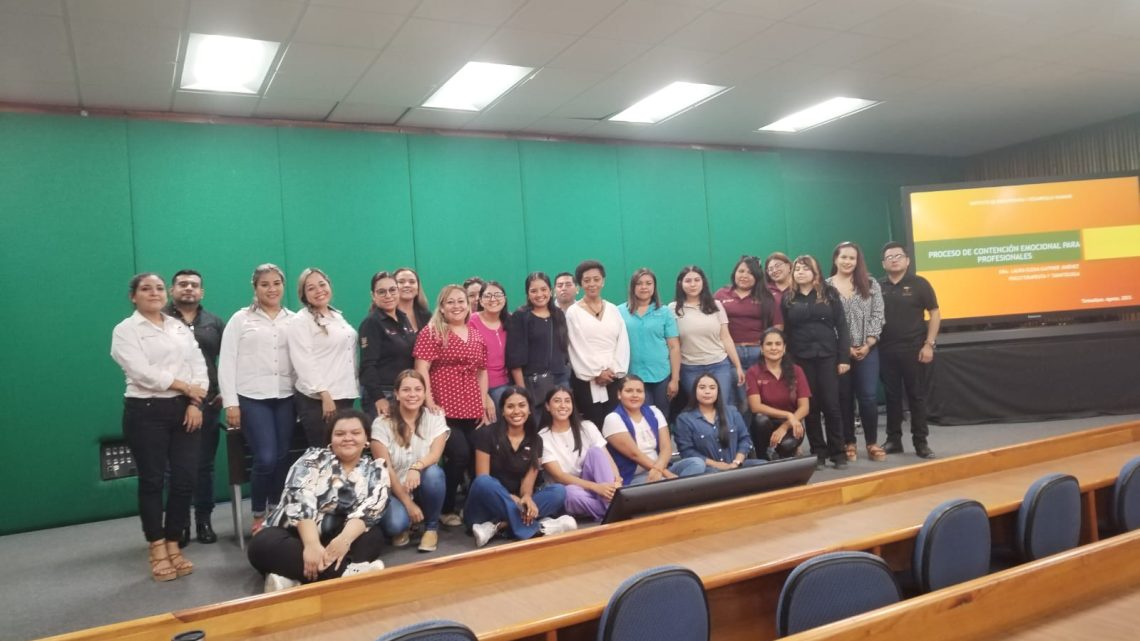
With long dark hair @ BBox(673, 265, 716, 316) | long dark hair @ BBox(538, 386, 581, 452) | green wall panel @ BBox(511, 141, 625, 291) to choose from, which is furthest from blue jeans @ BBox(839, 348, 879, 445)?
green wall panel @ BBox(511, 141, 625, 291)

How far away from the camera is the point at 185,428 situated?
3.23 meters

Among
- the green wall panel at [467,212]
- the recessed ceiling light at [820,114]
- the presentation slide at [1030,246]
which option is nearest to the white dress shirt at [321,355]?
the green wall panel at [467,212]

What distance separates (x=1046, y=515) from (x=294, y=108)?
4.83 metres

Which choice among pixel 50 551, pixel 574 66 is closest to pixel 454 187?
pixel 574 66

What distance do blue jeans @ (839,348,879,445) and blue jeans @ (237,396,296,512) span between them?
10.9ft

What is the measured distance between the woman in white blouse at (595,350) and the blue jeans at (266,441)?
5.09 feet

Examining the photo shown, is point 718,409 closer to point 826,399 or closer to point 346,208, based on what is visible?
point 826,399

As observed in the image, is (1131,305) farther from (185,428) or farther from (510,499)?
(185,428)

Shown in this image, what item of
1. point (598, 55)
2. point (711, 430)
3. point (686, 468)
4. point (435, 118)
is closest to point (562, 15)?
point (598, 55)

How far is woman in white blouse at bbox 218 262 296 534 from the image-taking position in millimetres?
3500

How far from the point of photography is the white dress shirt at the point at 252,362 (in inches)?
138

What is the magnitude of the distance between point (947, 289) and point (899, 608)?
560 cm

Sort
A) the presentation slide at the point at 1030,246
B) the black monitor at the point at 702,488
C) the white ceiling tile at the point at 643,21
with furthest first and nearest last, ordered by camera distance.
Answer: the presentation slide at the point at 1030,246, the white ceiling tile at the point at 643,21, the black monitor at the point at 702,488

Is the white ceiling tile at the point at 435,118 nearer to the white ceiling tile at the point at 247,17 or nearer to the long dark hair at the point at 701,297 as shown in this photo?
the white ceiling tile at the point at 247,17
